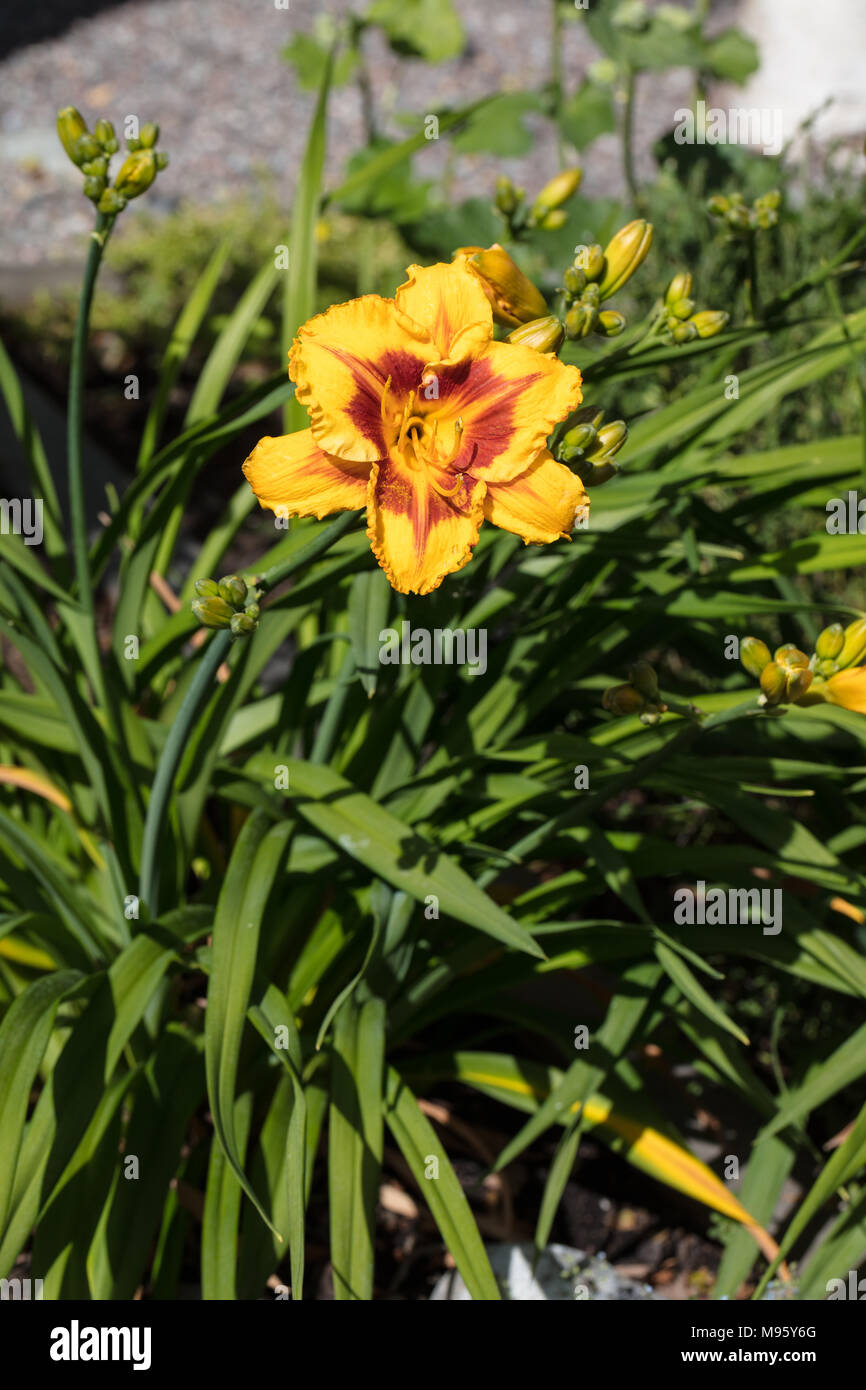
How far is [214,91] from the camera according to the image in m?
5.14

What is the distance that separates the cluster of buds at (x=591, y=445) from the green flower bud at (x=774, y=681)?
0.24 metres

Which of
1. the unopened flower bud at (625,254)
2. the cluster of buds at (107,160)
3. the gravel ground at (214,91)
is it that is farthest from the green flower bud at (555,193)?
the gravel ground at (214,91)

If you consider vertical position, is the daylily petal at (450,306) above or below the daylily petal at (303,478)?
above

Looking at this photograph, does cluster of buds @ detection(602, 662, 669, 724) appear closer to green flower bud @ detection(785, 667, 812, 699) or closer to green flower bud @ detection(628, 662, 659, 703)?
green flower bud @ detection(628, 662, 659, 703)

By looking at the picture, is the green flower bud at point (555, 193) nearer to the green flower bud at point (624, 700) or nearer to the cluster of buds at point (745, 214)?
the cluster of buds at point (745, 214)

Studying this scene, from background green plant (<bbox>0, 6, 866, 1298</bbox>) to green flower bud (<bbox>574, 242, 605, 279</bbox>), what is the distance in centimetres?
13

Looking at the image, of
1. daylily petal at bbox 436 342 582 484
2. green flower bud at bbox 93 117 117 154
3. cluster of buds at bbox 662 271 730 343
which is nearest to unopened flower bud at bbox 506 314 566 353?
daylily petal at bbox 436 342 582 484

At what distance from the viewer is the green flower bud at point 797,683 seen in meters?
1.14

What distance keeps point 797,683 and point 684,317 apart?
1.44ft

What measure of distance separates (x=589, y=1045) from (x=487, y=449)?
3.06 feet

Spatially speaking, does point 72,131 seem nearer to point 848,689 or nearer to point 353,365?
point 353,365

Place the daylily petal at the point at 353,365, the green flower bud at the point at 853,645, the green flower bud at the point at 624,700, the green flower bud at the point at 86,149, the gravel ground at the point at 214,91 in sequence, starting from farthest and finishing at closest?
the gravel ground at the point at 214,91 < the green flower bud at the point at 86,149 < the green flower bud at the point at 624,700 < the green flower bud at the point at 853,645 < the daylily petal at the point at 353,365
